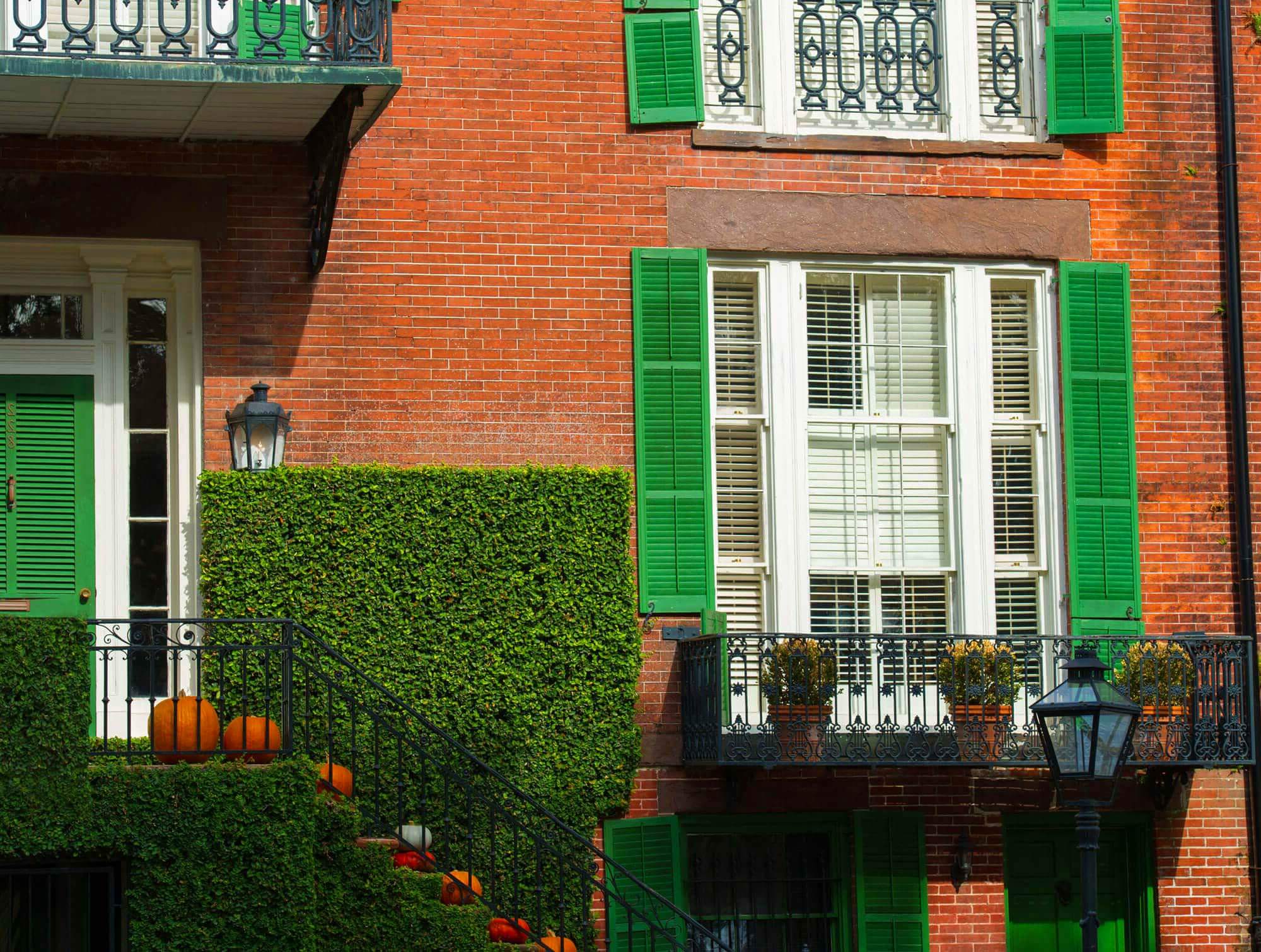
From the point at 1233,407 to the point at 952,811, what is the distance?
128 inches

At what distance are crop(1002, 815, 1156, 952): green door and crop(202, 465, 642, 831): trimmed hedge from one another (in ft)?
8.60

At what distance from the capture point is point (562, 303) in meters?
12.1

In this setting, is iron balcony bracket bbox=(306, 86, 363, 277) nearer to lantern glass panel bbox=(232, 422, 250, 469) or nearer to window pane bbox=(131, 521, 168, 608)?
lantern glass panel bbox=(232, 422, 250, 469)

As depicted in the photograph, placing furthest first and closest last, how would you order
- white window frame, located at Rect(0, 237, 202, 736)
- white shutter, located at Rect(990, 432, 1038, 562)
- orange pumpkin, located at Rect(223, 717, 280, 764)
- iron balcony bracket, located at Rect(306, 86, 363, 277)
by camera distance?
1. white shutter, located at Rect(990, 432, 1038, 562)
2. white window frame, located at Rect(0, 237, 202, 736)
3. iron balcony bracket, located at Rect(306, 86, 363, 277)
4. orange pumpkin, located at Rect(223, 717, 280, 764)

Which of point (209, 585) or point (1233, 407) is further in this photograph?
point (1233, 407)

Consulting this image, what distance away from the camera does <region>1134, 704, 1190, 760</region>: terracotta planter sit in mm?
11539

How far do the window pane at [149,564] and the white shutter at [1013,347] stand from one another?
535 centimetres

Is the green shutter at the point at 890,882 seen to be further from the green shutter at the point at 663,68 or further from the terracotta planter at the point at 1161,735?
the green shutter at the point at 663,68

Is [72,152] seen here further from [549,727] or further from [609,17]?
[549,727]

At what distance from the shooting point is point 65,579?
11.6 metres

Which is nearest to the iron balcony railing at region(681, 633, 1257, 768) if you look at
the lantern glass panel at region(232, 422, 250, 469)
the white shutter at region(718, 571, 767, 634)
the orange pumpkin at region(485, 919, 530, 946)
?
the white shutter at region(718, 571, 767, 634)

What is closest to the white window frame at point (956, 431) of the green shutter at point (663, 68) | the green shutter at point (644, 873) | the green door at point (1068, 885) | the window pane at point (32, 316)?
the green shutter at point (663, 68)

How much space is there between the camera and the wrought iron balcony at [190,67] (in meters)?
10.4

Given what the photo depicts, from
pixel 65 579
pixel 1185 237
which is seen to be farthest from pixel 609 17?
pixel 65 579
